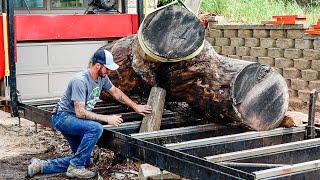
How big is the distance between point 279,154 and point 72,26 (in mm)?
4973

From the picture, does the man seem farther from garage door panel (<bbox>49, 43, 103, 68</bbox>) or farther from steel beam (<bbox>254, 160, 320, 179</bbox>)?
garage door panel (<bbox>49, 43, 103, 68</bbox>)

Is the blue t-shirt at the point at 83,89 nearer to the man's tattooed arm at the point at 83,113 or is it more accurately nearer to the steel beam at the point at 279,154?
the man's tattooed arm at the point at 83,113

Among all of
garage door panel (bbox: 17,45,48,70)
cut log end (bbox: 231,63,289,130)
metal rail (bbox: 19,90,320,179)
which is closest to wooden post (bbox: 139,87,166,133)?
metal rail (bbox: 19,90,320,179)

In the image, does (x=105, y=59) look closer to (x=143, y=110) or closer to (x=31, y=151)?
(x=143, y=110)

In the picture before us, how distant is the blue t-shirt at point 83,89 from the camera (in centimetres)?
562

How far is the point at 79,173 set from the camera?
568 cm

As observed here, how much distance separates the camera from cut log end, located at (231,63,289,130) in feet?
18.5

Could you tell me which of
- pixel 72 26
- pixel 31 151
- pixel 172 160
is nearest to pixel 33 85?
pixel 72 26

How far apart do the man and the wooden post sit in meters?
0.07

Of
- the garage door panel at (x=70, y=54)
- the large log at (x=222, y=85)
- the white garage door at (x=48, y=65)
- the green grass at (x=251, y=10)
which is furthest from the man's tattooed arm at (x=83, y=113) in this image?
the green grass at (x=251, y=10)

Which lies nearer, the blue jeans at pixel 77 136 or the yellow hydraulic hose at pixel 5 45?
the blue jeans at pixel 77 136

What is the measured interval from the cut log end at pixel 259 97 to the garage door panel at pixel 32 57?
14.4 ft

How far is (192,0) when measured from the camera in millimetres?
10453

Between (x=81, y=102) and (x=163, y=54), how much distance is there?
0.95 metres
